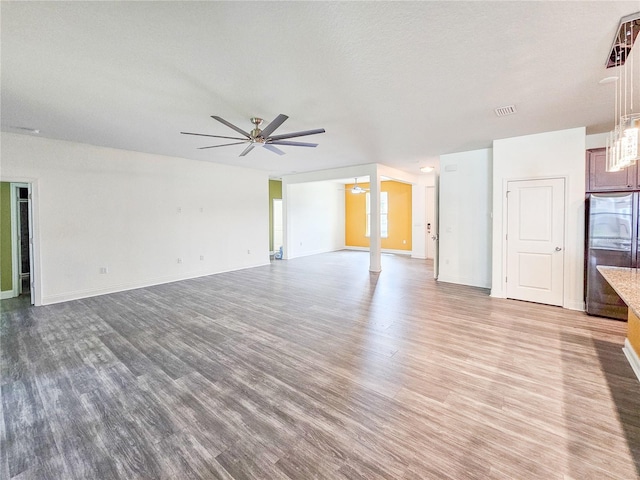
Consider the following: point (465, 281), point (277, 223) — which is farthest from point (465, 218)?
point (277, 223)

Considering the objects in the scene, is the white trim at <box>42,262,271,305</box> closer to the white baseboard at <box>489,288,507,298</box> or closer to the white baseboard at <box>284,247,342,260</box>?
the white baseboard at <box>284,247,342,260</box>

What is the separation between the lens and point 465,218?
592cm

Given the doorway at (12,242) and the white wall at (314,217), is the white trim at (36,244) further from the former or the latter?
the white wall at (314,217)

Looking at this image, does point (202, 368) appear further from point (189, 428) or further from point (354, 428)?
point (354, 428)

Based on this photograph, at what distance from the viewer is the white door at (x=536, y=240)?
14.6 ft

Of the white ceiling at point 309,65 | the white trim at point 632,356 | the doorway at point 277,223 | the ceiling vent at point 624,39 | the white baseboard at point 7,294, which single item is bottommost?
the white trim at point 632,356

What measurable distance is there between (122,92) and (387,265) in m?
7.19

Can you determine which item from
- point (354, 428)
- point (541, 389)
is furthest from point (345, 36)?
point (541, 389)

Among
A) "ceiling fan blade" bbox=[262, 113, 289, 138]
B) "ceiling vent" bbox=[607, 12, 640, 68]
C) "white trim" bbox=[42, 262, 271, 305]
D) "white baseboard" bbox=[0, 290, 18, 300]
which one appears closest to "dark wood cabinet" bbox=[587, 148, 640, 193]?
"ceiling vent" bbox=[607, 12, 640, 68]

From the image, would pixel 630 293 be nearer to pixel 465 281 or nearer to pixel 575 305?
pixel 575 305

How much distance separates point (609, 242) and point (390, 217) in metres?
7.13

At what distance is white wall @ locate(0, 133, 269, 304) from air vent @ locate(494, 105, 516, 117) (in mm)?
6268

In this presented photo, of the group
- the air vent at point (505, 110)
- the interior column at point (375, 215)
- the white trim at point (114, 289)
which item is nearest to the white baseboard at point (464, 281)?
the interior column at point (375, 215)

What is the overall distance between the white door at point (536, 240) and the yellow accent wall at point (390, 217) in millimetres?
5429
